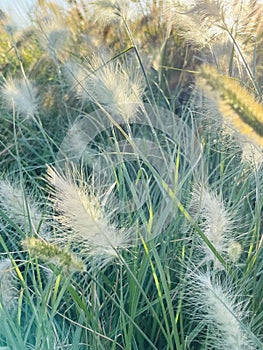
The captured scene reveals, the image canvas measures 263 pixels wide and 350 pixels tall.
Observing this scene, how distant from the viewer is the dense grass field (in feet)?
1.81

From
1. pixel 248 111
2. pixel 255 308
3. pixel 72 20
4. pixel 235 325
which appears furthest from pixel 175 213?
pixel 72 20

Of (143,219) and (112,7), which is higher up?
(112,7)

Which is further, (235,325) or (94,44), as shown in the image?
(94,44)

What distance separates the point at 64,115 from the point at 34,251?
0.96 m

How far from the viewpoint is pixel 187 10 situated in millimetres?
777

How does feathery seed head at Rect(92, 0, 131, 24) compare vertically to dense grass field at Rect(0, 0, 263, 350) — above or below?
above

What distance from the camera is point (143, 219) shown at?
0.68 m

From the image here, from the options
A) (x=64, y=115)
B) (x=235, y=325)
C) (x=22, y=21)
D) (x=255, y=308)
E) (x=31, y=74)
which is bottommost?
(x=255, y=308)

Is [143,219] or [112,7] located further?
[112,7]

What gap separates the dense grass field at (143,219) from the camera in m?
0.55

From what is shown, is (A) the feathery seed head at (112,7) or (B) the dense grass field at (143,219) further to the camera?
(A) the feathery seed head at (112,7)

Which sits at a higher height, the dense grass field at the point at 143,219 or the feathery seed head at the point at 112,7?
the feathery seed head at the point at 112,7

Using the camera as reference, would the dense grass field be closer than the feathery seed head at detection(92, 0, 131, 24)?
Yes

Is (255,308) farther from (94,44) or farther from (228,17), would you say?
(94,44)
